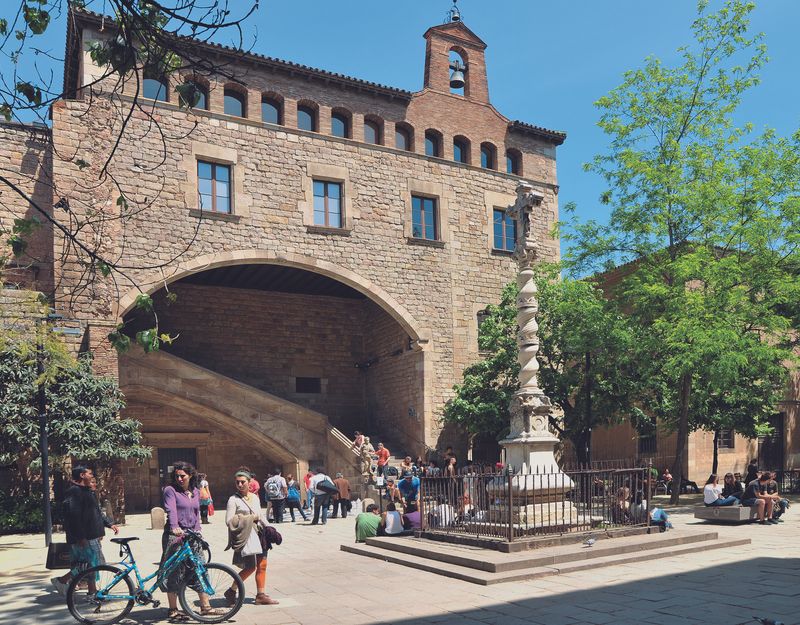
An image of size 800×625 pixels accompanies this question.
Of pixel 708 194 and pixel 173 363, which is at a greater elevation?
pixel 708 194

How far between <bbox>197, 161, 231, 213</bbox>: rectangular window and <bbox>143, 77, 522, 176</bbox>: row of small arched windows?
187cm

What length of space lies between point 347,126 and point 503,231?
23.5ft

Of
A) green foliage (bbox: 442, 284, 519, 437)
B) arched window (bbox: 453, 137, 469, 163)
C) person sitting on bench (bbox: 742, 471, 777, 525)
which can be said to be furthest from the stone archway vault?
person sitting on bench (bbox: 742, 471, 777, 525)

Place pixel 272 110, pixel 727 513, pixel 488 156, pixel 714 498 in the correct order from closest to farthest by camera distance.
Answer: pixel 727 513
pixel 714 498
pixel 272 110
pixel 488 156

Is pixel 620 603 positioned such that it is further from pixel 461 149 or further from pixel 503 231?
pixel 461 149

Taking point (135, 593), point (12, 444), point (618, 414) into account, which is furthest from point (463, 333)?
point (135, 593)

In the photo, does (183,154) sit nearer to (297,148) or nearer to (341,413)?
(297,148)

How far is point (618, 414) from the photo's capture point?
22.8 metres

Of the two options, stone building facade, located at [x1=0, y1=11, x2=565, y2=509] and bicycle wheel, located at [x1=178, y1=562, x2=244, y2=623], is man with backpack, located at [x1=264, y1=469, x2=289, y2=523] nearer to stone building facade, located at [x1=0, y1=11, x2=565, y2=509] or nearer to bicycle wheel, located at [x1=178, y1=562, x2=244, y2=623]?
stone building facade, located at [x1=0, y1=11, x2=565, y2=509]

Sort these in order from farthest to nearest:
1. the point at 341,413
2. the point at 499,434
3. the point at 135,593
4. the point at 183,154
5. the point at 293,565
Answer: the point at 341,413 < the point at 499,434 < the point at 183,154 < the point at 293,565 < the point at 135,593

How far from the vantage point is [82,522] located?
8203 mm

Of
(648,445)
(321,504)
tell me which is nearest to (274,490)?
(321,504)

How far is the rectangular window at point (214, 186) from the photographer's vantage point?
72.3 feet

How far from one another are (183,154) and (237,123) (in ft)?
7.02
